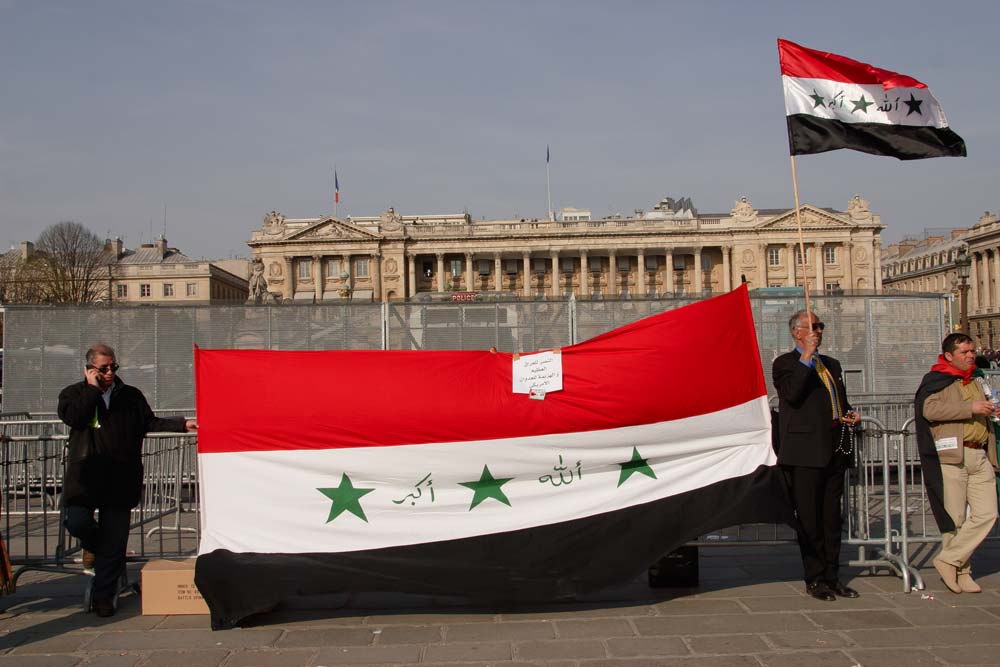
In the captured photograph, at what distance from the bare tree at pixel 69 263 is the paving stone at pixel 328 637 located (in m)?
51.7

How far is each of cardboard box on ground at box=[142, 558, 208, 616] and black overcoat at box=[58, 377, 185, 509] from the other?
0.54 meters

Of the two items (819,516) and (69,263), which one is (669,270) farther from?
(819,516)

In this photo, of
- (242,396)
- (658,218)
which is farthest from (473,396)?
(658,218)

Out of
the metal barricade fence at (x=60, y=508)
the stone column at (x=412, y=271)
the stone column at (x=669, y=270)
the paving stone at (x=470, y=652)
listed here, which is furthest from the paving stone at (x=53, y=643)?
the stone column at (x=669, y=270)

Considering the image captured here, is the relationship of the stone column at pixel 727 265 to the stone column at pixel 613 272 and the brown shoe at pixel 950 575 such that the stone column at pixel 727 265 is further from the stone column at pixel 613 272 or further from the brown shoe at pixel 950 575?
the brown shoe at pixel 950 575

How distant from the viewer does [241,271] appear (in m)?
107

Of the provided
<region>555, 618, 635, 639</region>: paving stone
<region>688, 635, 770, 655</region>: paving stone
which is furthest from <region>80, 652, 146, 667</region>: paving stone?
<region>688, 635, 770, 655</region>: paving stone

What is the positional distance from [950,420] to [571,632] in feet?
10.0

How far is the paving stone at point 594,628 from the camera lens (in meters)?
5.06

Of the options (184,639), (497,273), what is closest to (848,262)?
(497,273)

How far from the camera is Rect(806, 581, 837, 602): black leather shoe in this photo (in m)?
5.69

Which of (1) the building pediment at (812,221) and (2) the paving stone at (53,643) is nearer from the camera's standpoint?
(2) the paving stone at (53,643)

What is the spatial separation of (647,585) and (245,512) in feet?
9.64

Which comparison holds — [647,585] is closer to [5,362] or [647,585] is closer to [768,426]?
[768,426]
